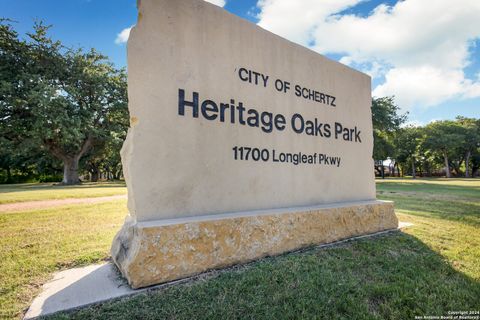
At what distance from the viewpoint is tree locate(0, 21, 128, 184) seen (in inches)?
706

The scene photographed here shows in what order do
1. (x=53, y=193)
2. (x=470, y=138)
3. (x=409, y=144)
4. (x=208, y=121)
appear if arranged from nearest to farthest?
(x=208, y=121)
(x=53, y=193)
(x=470, y=138)
(x=409, y=144)

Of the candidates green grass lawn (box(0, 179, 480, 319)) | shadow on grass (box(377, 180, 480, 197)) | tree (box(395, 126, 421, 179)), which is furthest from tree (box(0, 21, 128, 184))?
tree (box(395, 126, 421, 179))

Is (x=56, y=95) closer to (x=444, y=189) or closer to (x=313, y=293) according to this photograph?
(x=313, y=293)

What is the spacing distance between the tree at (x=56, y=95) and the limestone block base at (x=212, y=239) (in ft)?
64.4

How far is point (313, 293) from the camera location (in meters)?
2.35

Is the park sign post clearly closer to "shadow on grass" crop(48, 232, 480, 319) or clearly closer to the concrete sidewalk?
the concrete sidewalk

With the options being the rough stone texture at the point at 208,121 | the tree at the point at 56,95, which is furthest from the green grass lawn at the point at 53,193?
the rough stone texture at the point at 208,121

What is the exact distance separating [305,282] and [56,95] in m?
22.0

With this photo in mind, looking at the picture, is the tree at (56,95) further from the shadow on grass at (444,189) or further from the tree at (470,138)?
the tree at (470,138)

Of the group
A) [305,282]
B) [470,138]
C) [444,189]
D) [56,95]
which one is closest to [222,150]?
[305,282]

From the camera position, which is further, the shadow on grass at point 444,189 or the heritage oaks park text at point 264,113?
the shadow on grass at point 444,189

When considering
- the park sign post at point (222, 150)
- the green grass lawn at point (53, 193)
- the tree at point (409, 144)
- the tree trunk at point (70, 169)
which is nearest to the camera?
the park sign post at point (222, 150)

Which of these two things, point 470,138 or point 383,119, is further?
point 470,138

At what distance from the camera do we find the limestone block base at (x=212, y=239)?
2484mm
